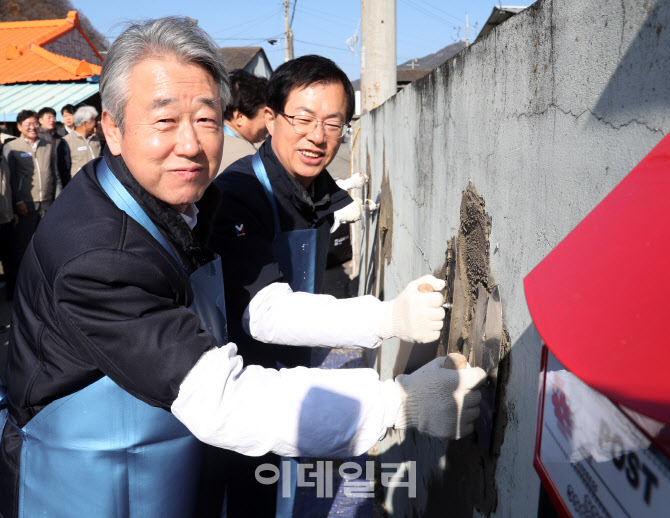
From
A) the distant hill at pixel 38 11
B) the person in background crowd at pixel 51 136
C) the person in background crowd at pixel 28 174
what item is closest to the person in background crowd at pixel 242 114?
the person in background crowd at pixel 28 174

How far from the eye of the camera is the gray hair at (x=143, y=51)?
1.42m

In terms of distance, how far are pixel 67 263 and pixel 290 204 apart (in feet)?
4.14

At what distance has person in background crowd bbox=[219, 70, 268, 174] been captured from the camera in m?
3.52

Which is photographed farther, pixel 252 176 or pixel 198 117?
pixel 252 176

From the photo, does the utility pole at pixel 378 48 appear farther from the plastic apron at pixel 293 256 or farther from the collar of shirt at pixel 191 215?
the collar of shirt at pixel 191 215

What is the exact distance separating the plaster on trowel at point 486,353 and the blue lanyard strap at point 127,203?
84 centimetres

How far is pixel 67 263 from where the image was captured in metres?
1.25

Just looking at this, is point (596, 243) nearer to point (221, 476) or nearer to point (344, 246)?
point (221, 476)

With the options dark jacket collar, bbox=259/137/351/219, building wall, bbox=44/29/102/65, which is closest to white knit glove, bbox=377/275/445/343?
dark jacket collar, bbox=259/137/351/219

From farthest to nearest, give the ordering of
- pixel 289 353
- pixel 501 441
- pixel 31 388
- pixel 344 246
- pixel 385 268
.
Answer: pixel 344 246
pixel 385 268
pixel 289 353
pixel 31 388
pixel 501 441

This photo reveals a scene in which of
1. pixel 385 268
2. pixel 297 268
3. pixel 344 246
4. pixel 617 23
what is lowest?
pixel 344 246

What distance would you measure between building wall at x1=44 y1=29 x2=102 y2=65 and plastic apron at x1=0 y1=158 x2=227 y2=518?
18468 millimetres

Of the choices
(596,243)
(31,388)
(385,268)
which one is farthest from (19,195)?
(596,243)

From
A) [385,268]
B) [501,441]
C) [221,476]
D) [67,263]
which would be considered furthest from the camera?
[385,268]
